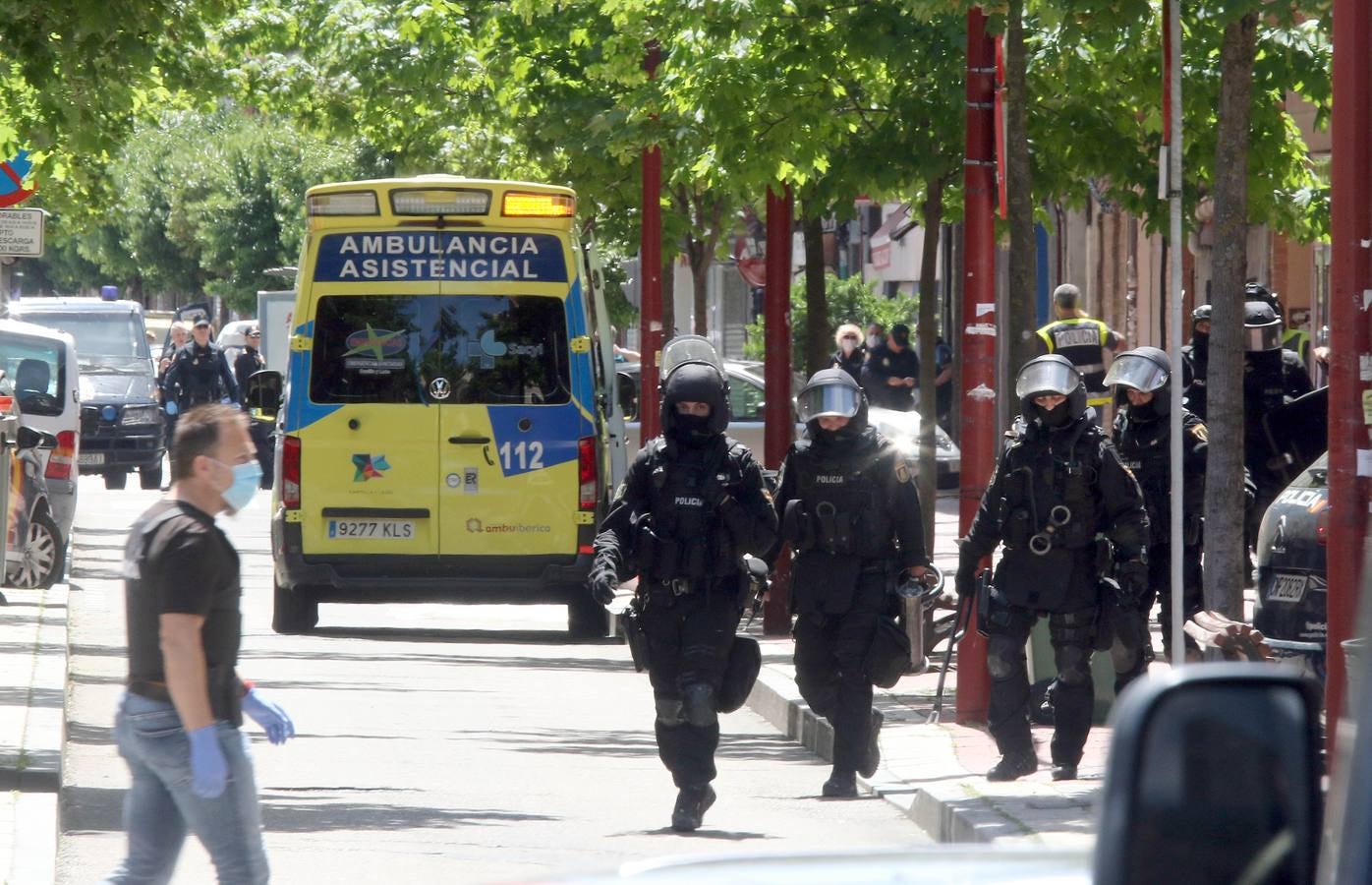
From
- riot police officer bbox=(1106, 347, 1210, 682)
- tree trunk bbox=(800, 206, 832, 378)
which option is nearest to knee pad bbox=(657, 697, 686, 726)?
riot police officer bbox=(1106, 347, 1210, 682)

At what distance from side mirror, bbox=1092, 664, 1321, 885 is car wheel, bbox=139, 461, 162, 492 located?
28520mm

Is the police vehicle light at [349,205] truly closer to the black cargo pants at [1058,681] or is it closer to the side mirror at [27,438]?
the side mirror at [27,438]

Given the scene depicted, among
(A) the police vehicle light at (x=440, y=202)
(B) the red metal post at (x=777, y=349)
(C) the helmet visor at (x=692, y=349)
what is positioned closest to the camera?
(C) the helmet visor at (x=692, y=349)

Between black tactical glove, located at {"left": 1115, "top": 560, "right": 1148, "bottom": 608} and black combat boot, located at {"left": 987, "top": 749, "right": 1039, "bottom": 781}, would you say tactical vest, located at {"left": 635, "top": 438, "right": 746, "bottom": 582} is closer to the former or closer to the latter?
black combat boot, located at {"left": 987, "top": 749, "right": 1039, "bottom": 781}

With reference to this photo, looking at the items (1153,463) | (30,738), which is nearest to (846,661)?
(1153,463)

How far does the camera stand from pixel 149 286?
256ft

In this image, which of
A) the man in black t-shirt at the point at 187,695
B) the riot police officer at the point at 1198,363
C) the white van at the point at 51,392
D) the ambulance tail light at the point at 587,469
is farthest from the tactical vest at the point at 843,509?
the white van at the point at 51,392

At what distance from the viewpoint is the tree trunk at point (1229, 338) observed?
9250 mm

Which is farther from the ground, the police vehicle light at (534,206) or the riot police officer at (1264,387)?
the police vehicle light at (534,206)

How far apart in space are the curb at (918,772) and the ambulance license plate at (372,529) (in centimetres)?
274

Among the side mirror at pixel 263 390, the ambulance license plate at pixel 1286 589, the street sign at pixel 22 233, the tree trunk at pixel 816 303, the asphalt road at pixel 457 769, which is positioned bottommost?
the asphalt road at pixel 457 769

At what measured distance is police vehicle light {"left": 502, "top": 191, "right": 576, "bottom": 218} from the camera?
47.0 ft

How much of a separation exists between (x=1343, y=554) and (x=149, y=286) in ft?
241

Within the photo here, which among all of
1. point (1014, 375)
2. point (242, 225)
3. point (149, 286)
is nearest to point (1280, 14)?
point (1014, 375)
